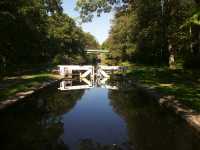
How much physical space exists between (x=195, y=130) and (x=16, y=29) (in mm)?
33444

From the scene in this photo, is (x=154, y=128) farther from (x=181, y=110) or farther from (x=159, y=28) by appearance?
(x=159, y=28)

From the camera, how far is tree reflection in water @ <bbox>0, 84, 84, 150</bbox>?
10906 millimetres

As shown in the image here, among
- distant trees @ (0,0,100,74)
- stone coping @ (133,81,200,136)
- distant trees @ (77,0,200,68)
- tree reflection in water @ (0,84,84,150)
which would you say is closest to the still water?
tree reflection in water @ (0,84,84,150)

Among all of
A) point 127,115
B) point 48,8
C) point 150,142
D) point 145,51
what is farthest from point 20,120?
point 145,51

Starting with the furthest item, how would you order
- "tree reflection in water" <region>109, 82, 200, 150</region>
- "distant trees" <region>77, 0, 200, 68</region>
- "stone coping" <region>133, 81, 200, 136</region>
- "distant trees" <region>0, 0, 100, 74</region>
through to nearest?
"distant trees" <region>0, 0, 100, 74</region>
"distant trees" <region>77, 0, 200, 68</region>
"stone coping" <region>133, 81, 200, 136</region>
"tree reflection in water" <region>109, 82, 200, 150</region>

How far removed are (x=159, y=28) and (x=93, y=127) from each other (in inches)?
1315

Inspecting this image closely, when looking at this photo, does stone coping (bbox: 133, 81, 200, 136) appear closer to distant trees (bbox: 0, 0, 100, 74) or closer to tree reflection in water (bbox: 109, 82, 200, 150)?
tree reflection in water (bbox: 109, 82, 200, 150)

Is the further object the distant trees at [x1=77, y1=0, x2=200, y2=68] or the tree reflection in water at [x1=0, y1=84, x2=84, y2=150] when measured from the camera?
the distant trees at [x1=77, y1=0, x2=200, y2=68]

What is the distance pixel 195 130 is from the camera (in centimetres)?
1233

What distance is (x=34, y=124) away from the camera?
14.2m

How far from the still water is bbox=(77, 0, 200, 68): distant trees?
5.80 metres

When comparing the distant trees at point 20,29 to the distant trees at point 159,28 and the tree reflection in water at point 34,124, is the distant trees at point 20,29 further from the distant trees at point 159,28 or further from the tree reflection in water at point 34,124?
the tree reflection in water at point 34,124

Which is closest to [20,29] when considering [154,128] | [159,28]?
[159,28]

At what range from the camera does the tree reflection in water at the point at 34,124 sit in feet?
35.8
